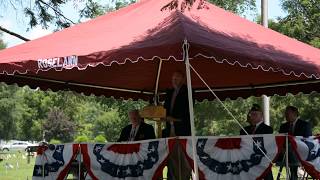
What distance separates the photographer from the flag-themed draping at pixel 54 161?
755 centimetres

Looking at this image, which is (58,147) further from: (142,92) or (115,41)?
(142,92)

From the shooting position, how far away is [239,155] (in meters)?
6.62

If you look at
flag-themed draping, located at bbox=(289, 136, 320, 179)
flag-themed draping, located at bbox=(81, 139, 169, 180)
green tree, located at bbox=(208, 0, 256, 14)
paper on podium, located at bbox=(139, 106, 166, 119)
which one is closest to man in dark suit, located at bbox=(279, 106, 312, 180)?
flag-themed draping, located at bbox=(289, 136, 320, 179)

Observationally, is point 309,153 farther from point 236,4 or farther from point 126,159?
point 236,4

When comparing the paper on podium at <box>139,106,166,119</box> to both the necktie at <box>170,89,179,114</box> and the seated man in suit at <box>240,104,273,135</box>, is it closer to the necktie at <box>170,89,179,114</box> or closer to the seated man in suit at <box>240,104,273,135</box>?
the necktie at <box>170,89,179,114</box>

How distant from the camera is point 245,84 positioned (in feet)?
38.3

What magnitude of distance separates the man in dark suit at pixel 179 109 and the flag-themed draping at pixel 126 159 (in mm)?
958

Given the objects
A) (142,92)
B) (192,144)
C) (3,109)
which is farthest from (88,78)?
(3,109)

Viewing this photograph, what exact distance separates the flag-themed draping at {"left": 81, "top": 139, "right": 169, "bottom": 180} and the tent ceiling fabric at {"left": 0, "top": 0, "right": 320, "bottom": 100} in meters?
1.05

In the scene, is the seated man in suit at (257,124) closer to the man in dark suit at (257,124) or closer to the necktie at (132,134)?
the man in dark suit at (257,124)

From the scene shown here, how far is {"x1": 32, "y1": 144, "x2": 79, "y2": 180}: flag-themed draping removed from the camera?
755 centimetres

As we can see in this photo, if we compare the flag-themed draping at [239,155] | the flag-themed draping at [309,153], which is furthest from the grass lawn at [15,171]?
the flag-themed draping at [309,153]

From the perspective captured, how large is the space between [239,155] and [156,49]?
5.11 ft

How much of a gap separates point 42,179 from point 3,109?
67684mm
